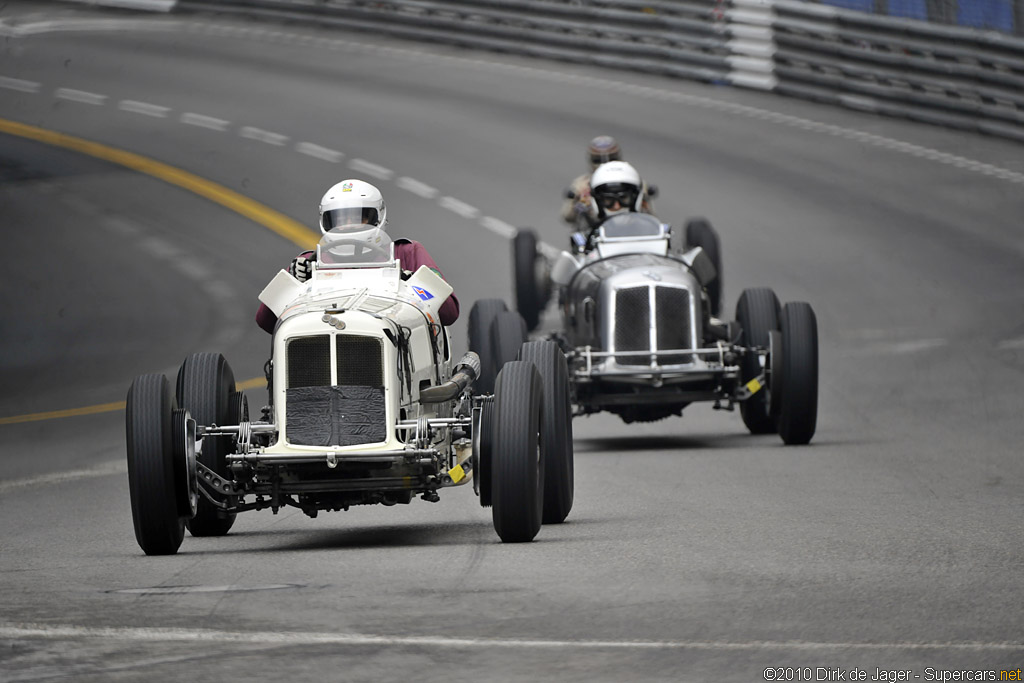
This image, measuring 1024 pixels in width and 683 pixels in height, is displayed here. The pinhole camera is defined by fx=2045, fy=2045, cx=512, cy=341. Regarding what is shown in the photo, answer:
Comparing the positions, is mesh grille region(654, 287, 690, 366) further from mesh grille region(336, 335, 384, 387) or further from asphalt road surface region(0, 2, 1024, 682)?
mesh grille region(336, 335, 384, 387)

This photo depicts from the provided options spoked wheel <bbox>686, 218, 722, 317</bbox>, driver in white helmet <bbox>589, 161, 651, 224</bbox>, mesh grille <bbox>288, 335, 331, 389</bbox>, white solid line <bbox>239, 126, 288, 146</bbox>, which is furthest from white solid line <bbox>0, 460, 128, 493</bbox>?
white solid line <bbox>239, 126, 288, 146</bbox>

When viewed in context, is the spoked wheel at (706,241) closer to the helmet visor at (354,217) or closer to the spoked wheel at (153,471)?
the helmet visor at (354,217)

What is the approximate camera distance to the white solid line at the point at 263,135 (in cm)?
3556

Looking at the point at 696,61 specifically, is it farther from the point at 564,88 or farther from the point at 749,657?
the point at 749,657

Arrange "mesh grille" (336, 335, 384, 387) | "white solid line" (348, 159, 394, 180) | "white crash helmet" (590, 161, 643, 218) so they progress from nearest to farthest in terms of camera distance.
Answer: "mesh grille" (336, 335, 384, 387) → "white crash helmet" (590, 161, 643, 218) → "white solid line" (348, 159, 394, 180)

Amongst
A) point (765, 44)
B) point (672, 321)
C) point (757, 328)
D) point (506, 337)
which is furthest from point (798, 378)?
point (765, 44)

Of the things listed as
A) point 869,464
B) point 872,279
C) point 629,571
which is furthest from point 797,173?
point 629,571

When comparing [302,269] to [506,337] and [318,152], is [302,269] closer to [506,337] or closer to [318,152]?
[506,337]

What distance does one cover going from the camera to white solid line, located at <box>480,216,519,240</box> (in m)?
28.7

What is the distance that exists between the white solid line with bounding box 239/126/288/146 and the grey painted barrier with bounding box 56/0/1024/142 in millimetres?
7131

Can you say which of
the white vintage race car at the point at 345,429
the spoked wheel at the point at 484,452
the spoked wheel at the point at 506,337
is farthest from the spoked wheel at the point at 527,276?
the spoked wheel at the point at 484,452

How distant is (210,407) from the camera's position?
11.2 meters

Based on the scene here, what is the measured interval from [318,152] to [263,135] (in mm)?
2250

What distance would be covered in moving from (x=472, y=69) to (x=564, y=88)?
318cm
